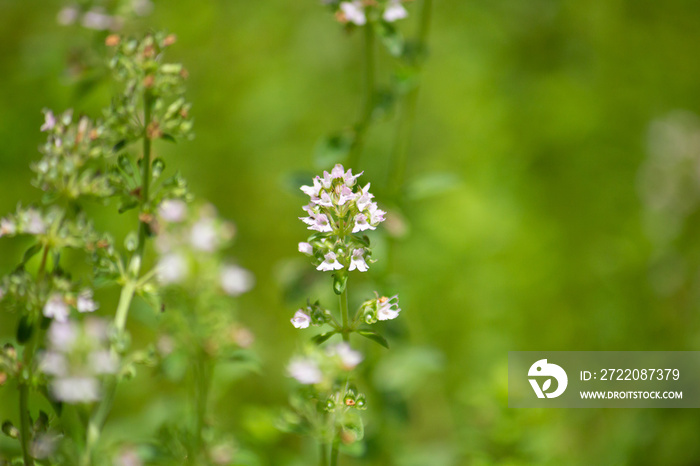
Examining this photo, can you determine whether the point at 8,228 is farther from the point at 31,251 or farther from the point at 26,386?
the point at 26,386

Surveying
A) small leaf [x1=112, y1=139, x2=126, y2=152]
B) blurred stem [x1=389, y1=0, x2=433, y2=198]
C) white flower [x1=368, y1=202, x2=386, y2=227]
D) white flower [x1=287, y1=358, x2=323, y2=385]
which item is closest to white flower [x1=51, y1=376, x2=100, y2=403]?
white flower [x1=287, y1=358, x2=323, y2=385]

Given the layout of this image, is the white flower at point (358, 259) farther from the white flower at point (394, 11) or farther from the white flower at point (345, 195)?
the white flower at point (394, 11)

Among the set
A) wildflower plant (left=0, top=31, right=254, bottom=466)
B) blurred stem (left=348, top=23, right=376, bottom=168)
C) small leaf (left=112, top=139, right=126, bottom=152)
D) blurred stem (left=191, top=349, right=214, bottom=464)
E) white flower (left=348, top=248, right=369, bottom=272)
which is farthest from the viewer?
blurred stem (left=348, top=23, right=376, bottom=168)

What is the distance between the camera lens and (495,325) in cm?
305

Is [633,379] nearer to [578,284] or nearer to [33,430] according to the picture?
[578,284]

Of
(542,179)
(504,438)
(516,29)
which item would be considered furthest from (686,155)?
(504,438)

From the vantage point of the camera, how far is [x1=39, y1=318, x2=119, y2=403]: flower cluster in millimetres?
1055

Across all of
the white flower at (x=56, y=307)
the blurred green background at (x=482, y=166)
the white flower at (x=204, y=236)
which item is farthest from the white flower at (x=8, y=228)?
the blurred green background at (x=482, y=166)

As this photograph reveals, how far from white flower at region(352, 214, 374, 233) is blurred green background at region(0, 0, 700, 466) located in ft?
4.08

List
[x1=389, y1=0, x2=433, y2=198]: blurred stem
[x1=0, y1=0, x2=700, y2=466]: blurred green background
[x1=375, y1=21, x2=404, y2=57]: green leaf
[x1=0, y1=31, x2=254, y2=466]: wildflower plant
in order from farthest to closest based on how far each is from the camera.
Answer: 1. [x1=0, y1=0, x2=700, y2=466]: blurred green background
2. [x1=389, y1=0, x2=433, y2=198]: blurred stem
3. [x1=375, y1=21, x2=404, y2=57]: green leaf
4. [x1=0, y1=31, x2=254, y2=466]: wildflower plant

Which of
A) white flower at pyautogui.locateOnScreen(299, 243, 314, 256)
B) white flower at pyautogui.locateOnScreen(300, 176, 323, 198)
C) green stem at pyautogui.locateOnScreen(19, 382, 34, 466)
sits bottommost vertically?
green stem at pyautogui.locateOnScreen(19, 382, 34, 466)

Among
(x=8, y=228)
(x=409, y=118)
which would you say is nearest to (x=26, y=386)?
(x=8, y=228)

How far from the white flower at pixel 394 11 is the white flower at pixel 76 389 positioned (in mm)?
1056

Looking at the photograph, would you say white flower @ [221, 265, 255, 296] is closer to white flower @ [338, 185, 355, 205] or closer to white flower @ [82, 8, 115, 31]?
white flower @ [338, 185, 355, 205]
